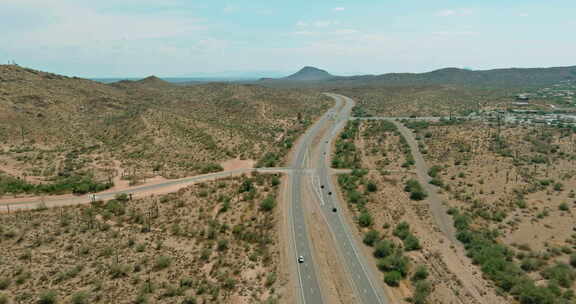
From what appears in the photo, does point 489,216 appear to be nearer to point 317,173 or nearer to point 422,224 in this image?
point 422,224

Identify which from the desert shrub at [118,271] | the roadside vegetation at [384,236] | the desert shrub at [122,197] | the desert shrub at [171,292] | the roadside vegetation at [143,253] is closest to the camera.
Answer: the roadside vegetation at [143,253]

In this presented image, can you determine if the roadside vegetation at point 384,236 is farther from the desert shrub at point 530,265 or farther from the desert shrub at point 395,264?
the desert shrub at point 530,265

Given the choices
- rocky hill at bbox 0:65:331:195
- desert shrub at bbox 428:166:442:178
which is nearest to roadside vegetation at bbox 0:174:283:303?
rocky hill at bbox 0:65:331:195

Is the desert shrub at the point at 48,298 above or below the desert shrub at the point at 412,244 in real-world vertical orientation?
above

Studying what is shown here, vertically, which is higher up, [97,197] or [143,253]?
[97,197]

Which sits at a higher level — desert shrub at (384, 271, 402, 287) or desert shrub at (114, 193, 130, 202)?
desert shrub at (114, 193, 130, 202)

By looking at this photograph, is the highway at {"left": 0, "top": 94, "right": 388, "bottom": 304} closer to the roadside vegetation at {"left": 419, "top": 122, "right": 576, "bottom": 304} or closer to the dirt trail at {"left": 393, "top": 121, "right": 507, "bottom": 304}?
the dirt trail at {"left": 393, "top": 121, "right": 507, "bottom": 304}

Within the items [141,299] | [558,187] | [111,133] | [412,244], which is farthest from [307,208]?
[111,133]

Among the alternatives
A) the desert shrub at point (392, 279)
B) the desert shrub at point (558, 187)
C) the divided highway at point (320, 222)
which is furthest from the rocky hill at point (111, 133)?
the desert shrub at point (558, 187)

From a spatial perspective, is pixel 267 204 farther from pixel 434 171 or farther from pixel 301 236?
pixel 434 171

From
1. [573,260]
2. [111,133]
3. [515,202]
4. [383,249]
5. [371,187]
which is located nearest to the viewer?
[573,260]
